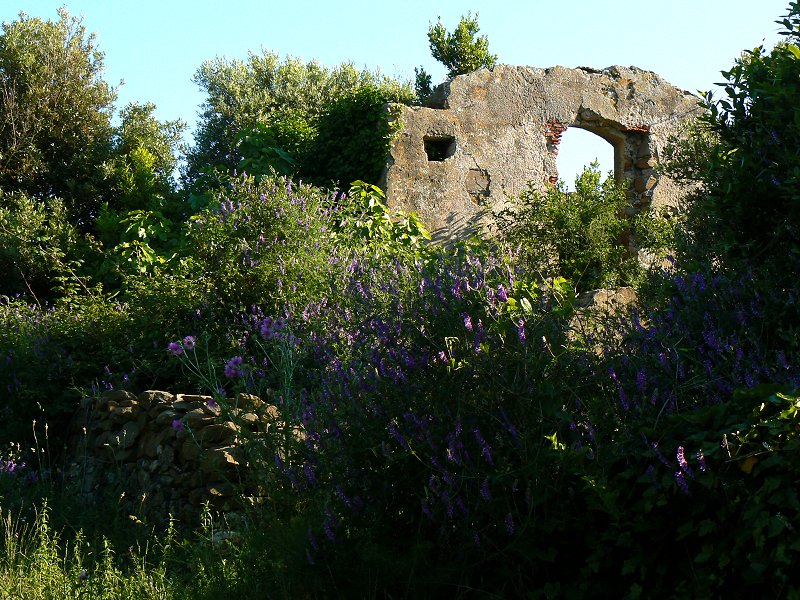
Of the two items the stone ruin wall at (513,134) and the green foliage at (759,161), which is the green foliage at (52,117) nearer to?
the stone ruin wall at (513,134)

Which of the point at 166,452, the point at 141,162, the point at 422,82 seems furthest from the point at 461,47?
the point at 166,452

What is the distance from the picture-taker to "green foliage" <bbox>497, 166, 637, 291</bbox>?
36.0ft

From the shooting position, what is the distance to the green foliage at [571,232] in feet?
36.0

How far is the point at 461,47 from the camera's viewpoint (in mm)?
19297

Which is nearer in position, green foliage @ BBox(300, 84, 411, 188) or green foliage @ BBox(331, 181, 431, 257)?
green foliage @ BBox(331, 181, 431, 257)

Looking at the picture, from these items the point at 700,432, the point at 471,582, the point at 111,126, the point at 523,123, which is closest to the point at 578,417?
the point at 700,432

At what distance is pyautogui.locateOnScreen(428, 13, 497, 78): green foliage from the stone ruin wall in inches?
271

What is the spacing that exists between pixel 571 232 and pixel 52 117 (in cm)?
999

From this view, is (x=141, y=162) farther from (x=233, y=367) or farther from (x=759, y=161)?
(x=759, y=161)

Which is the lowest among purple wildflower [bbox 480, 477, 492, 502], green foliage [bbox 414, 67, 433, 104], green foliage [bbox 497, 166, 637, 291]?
purple wildflower [bbox 480, 477, 492, 502]

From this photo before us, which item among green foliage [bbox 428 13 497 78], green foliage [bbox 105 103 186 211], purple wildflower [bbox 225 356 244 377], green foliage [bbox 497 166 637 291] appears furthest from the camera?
green foliage [bbox 428 13 497 78]

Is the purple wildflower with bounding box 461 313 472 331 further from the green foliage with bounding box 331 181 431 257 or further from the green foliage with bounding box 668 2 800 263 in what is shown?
the green foliage with bounding box 331 181 431 257

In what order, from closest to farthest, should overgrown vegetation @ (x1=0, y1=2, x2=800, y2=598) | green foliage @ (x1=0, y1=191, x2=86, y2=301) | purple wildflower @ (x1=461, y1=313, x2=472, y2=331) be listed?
1. overgrown vegetation @ (x1=0, y1=2, x2=800, y2=598)
2. purple wildflower @ (x1=461, y1=313, x2=472, y2=331)
3. green foliage @ (x1=0, y1=191, x2=86, y2=301)

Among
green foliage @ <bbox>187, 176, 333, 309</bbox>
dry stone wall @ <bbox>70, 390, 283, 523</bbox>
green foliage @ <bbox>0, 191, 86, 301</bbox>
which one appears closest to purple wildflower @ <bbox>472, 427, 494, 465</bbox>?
dry stone wall @ <bbox>70, 390, 283, 523</bbox>
